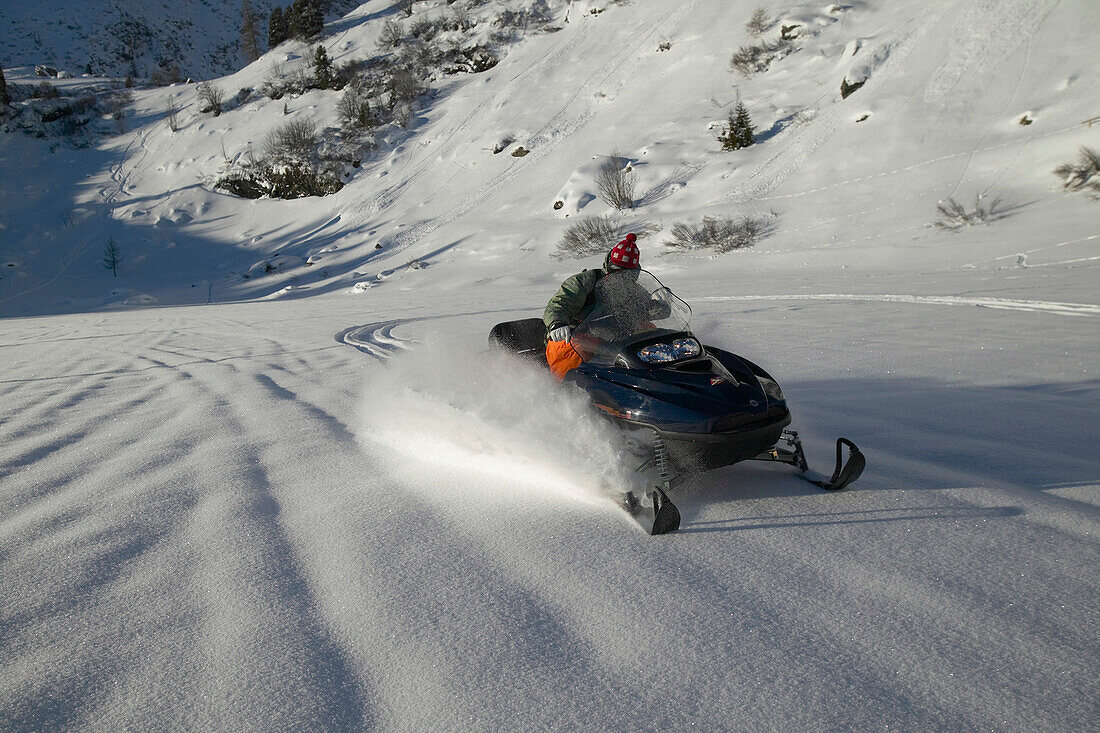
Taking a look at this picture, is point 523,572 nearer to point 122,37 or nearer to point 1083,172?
point 1083,172

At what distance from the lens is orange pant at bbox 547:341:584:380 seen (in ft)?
11.4

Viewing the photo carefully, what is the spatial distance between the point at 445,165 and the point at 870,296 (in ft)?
98.8

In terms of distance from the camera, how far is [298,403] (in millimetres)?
5133

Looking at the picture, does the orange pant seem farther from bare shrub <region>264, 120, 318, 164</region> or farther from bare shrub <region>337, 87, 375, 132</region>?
bare shrub <region>337, 87, 375, 132</region>

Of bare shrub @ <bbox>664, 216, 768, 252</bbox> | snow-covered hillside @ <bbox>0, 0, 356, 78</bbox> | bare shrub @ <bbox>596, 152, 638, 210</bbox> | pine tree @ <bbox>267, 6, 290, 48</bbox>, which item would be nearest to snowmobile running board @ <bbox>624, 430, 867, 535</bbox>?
bare shrub @ <bbox>664, 216, 768, 252</bbox>

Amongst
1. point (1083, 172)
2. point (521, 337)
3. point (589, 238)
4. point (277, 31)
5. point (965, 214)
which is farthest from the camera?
point (277, 31)

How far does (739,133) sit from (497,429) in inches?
966

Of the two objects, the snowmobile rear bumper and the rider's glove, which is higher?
the rider's glove

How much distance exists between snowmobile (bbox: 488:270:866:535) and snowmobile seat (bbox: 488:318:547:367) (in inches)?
36.7

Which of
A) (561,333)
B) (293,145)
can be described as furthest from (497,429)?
(293,145)

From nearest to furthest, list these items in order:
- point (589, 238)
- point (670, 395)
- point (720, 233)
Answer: point (670, 395) → point (720, 233) → point (589, 238)

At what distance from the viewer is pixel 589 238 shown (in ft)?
70.3

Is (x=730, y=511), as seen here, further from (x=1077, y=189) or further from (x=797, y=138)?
(x=797, y=138)

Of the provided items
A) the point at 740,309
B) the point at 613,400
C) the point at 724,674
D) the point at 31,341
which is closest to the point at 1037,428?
the point at 613,400
